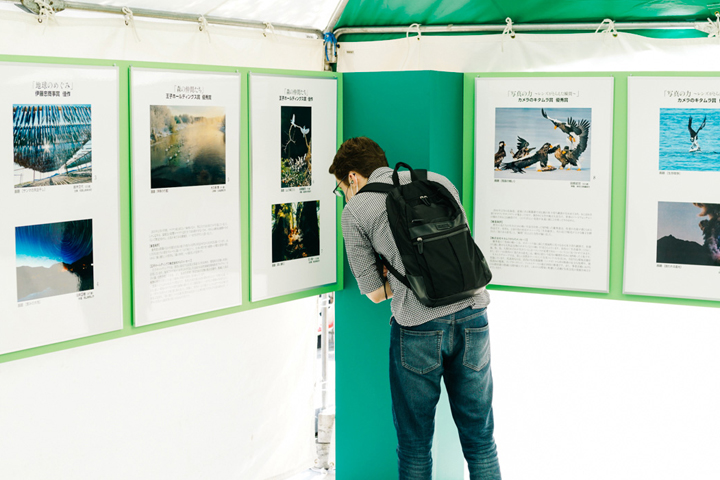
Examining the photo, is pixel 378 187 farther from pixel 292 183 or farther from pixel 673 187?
pixel 673 187

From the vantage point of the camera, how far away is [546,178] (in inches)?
136

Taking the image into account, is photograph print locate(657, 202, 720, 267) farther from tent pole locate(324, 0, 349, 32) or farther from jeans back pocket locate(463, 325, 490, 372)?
tent pole locate(324, 0, 349, 32)

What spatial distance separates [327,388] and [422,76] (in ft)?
6.55

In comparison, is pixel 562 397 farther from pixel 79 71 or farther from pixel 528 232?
pixel 79 71

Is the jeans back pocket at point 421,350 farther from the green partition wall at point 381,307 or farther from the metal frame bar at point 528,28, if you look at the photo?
the metal frame bar at point 528,28

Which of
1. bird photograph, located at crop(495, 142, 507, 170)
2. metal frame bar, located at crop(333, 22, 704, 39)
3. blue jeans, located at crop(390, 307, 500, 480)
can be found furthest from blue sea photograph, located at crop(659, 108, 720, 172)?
blue jeans, located at crop(390, 307, 500, 480)

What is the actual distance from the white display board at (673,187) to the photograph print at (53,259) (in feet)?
7.61

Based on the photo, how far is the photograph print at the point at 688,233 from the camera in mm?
3271

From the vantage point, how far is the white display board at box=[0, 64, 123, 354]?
2.50m

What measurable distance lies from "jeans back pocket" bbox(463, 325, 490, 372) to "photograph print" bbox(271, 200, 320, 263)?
1.04 meters

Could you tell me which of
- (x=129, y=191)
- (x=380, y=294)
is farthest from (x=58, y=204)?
(x=380, y=294)

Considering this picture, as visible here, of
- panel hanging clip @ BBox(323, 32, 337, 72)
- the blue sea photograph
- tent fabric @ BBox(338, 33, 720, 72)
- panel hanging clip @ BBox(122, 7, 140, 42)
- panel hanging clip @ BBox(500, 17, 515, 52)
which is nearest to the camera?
panel hanging clip @ BBox(122, 7, 140, 42)

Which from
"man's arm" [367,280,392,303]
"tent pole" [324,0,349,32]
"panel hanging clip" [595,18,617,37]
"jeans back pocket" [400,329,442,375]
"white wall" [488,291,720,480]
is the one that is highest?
"tent pole" [324,0,349,32]

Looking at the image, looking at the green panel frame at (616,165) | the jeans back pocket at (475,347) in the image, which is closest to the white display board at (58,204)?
the jeans back pocket at (475,347)
